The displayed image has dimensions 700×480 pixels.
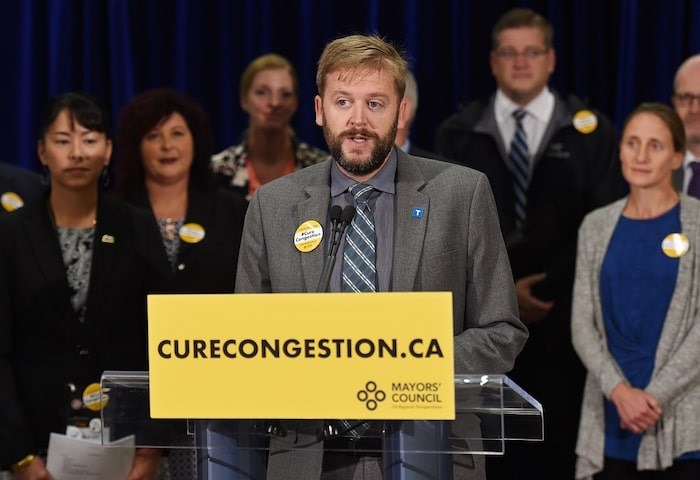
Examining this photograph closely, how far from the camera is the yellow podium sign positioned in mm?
1888

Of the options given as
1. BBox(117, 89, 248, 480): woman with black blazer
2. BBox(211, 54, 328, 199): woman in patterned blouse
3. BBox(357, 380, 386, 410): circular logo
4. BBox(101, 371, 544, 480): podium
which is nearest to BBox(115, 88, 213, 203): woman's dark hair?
BBox(117, 89, 248, 480): woman with black blazer

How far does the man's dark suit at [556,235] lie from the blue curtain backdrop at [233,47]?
0.76 meters

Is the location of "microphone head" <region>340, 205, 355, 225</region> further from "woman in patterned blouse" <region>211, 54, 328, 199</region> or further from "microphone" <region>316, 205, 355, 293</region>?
"woman in patterned blouse" <region>211, 54, 328, 199</region>

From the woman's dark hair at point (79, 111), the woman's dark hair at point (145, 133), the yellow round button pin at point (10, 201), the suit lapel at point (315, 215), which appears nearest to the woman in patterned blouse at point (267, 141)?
the woman's dark hair at point (145, 133)

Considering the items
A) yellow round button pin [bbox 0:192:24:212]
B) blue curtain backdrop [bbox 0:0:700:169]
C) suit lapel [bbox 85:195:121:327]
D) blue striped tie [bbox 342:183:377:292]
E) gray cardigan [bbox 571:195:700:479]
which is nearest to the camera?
blue striped tie [bbox 342:183:377:292]

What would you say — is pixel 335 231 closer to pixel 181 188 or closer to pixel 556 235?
pixel 181 188

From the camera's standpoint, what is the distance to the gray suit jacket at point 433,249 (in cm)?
231

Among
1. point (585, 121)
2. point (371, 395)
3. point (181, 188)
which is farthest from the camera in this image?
point (585, 121)

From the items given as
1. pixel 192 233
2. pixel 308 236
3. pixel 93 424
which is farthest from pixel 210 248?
pixel 308 236

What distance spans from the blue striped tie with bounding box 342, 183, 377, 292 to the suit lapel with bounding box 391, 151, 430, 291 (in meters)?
0.05

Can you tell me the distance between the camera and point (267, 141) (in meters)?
4.82

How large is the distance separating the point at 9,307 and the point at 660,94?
315cm

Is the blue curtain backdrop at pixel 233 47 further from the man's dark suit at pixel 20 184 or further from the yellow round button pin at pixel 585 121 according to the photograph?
the man's dark suit at pixel 20 184

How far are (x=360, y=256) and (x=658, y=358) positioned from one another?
1.82 meters
